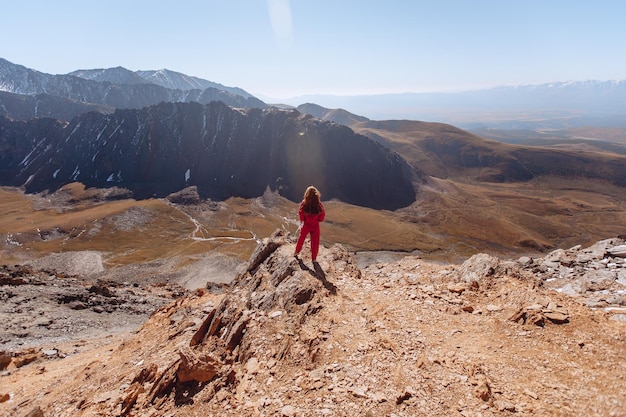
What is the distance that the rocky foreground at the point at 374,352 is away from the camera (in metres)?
10.1

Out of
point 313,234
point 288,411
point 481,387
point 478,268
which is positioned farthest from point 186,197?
point 481,387

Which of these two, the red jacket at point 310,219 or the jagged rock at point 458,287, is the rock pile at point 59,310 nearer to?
the red jacket at point 310,219

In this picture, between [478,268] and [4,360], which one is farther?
[4,360]

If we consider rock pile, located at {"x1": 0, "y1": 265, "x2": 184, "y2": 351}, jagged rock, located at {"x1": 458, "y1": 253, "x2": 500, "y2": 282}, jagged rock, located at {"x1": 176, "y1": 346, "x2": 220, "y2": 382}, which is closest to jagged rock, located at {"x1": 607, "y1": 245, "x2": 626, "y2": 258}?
jagged rock, located at {"x1": 458, "y1": 253, "x2": 500, "y2": 282}

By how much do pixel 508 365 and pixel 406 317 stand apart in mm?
4370

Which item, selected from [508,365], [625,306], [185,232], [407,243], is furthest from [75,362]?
[407,243]

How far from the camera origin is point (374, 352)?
480 inches

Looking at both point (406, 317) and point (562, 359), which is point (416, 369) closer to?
point (406, 317)

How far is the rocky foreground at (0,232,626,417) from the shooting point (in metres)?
10.1

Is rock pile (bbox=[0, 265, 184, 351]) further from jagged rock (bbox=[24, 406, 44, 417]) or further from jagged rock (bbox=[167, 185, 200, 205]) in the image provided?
jagged rock (bbox=[167, 185, 200, 205])

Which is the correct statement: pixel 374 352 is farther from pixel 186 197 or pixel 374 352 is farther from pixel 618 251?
pixel 186 197

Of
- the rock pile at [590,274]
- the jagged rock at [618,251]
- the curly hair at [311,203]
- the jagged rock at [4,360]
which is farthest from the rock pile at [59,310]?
the jagged rock at [618,251]

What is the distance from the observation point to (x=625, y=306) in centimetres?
1630

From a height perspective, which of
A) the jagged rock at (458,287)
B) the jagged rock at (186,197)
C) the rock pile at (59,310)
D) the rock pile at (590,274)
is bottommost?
the jagged rock at (186,197)
